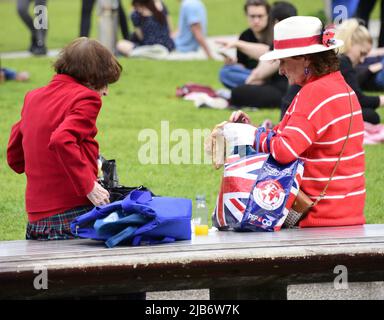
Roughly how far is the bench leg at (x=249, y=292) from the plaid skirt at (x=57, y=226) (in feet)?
2.38

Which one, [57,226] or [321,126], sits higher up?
[321,126]

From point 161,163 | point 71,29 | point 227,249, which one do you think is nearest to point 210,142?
point 227,249

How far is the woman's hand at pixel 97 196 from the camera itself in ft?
15.5

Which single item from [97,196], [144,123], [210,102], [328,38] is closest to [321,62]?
[328,38]

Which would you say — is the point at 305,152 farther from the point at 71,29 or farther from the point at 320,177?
the point at 71,29

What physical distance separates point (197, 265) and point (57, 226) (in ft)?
2.81

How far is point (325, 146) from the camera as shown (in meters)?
Result: 4.93

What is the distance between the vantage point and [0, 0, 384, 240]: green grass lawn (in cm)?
752

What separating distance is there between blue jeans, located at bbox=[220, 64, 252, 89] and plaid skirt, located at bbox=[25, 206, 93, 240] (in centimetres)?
632

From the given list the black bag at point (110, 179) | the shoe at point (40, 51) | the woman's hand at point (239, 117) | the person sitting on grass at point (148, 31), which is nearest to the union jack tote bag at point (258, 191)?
the woman's hand at point (239, 117)

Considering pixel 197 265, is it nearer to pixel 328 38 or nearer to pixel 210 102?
pixel 328 38

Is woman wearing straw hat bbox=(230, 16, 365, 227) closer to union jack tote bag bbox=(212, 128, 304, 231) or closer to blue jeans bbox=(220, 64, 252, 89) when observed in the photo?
union jack tote bag bbox=(212, 128, 304, 231)

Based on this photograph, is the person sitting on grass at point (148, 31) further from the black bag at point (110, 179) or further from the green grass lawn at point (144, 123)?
the black bag at point (110, 179)

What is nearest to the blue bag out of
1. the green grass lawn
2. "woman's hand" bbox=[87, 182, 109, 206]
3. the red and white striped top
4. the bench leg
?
"woman's hand" bbox=[87, 182, 109, 206]
